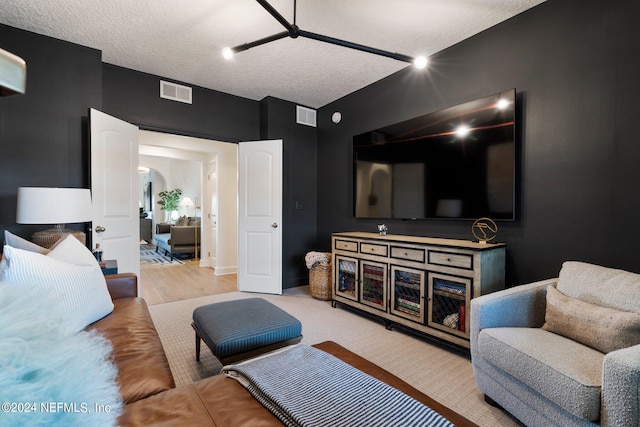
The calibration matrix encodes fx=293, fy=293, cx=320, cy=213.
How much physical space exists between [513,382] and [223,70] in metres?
3.75

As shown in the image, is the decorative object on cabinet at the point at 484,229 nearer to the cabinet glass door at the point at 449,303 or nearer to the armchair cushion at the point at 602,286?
the cabinet glass door at the point at 449,303

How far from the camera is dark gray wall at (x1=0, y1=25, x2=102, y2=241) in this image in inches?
99.4

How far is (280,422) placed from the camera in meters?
0.86

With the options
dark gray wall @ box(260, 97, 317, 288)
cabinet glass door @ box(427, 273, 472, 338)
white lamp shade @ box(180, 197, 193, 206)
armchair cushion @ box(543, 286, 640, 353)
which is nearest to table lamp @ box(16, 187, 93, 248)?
dark gray wall @ box(260, 97, 317, 288)

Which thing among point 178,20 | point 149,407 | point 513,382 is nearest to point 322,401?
point 149,407

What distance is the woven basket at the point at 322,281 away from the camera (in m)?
3.68

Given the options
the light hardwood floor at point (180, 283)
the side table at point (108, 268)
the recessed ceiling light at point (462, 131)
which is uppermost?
the recessed ceiling light at point (462, 131)

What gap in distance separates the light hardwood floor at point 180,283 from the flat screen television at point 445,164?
239 centimetres

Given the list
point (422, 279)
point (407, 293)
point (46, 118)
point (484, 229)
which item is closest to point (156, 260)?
point (46, 118)

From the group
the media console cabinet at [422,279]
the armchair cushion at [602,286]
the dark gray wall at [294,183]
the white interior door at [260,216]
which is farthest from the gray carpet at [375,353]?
the dark gray wall at [294,183]

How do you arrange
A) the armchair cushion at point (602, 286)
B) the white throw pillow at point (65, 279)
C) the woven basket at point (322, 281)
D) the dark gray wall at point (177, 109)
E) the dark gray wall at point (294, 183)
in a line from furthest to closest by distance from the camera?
the dark gray wall at point (294, 183)
the woven basket at point (322, 281)
the dark gray wall at point (177, 109)
the armchair cushion at point (602, 286)
the white throw pillow at point (65, 279)

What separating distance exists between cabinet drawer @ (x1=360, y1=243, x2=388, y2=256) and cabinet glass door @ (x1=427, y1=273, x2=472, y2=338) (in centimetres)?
52

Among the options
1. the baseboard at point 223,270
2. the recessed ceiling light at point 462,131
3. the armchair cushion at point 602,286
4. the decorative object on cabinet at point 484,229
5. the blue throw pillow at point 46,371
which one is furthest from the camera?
the baseboard at point 223,270

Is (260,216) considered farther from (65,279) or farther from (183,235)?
(183,235)
